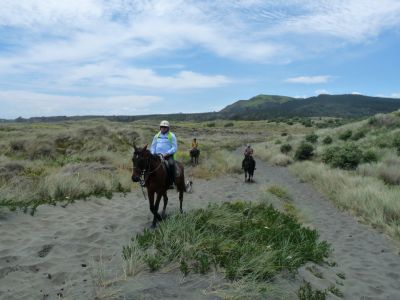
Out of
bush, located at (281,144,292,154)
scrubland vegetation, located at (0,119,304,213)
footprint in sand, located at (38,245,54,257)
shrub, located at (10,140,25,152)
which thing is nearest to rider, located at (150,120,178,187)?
scrubland vegetation, located at (0,119,304,213)

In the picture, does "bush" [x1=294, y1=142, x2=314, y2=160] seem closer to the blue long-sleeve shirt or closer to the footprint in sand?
the blue long-sleeve shirt

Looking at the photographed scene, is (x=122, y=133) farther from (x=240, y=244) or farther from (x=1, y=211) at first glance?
(x=240, y=244)

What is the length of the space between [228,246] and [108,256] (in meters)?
2.11

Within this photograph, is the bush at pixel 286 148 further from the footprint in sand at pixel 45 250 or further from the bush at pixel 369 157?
the footprint in sand at pixel 45 250

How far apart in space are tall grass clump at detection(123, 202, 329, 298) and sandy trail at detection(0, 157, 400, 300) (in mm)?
306

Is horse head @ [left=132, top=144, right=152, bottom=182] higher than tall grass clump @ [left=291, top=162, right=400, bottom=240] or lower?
higher

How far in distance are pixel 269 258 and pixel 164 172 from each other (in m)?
3.84

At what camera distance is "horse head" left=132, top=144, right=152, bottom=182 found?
8.71 m

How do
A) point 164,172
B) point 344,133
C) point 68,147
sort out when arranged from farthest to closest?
point 344,133 → point 68,147 → point 164,172

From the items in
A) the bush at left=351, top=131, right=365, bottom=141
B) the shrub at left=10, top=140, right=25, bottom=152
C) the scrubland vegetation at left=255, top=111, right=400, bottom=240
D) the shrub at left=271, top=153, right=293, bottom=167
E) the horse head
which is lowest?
the shrub at left=271, top=153, right=293, bottom=167

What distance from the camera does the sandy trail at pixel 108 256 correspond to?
5.59m

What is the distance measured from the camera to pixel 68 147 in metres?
24.8

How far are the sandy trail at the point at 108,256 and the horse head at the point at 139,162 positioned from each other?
127cm

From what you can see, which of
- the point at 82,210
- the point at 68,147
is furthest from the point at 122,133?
the point at 82,210
